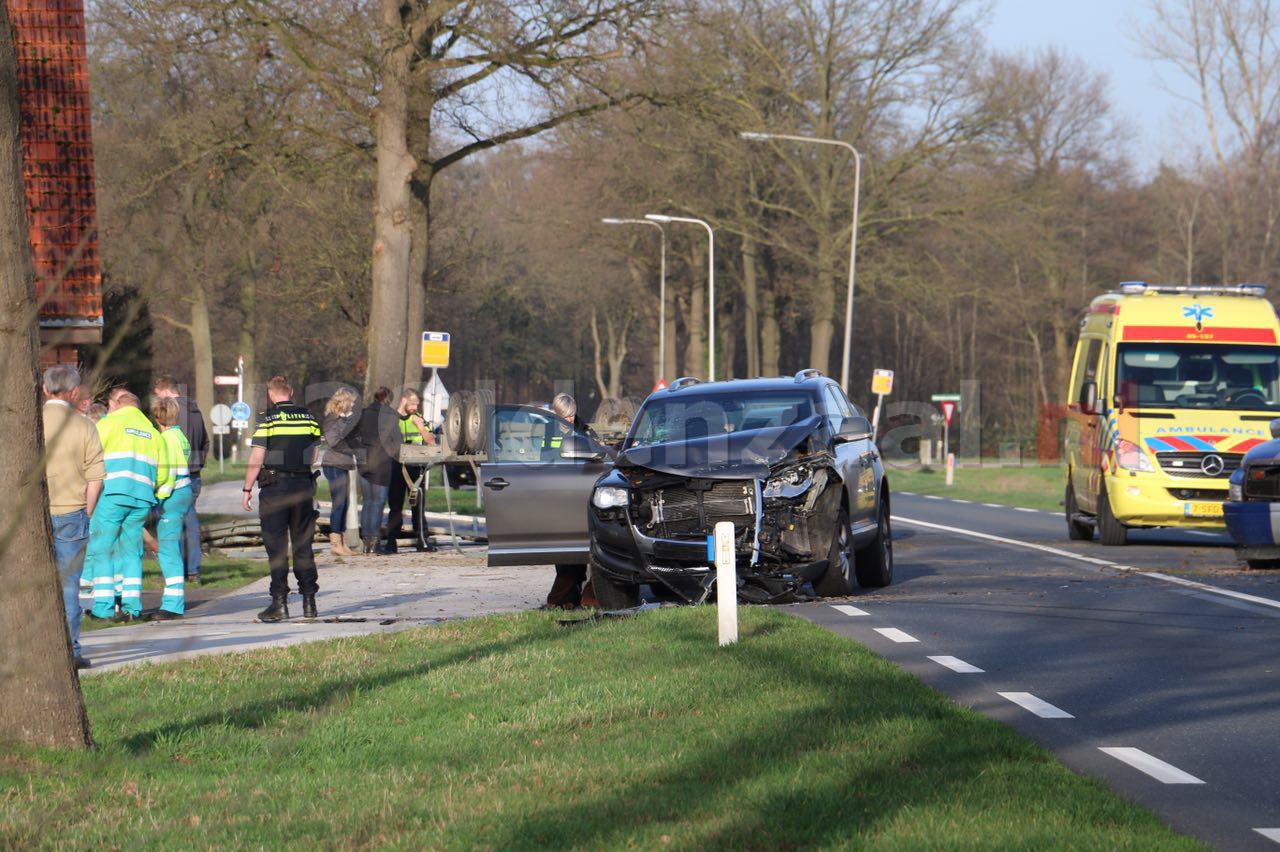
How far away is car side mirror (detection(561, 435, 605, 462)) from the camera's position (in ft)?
45.6

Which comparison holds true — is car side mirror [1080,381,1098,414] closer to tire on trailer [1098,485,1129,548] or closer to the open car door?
tire on trailer [1098,485,1129,548]

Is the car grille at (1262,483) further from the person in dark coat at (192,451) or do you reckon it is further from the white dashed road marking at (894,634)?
the person in dark coat at (192,451)

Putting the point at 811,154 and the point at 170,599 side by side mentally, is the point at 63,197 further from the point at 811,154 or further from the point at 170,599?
the point at 811,154

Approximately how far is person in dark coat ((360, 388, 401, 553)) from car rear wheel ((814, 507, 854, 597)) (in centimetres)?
712

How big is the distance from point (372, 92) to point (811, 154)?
2224 cm

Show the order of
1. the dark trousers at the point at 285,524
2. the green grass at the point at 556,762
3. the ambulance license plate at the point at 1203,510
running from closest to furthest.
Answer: the green grass at the point at 556,762
the dark trousers at the point at 285,524
the ambulance license plate at the point at 1203,510

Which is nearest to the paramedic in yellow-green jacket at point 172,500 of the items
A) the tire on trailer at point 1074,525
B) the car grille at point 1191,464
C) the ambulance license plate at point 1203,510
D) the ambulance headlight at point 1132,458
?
the ambulance headlight at point 1132,458

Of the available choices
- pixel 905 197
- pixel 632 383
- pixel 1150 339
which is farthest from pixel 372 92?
pixel 632 383

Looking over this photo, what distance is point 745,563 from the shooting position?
12.5m

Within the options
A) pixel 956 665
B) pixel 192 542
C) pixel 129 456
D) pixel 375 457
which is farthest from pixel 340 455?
pixel 956 665

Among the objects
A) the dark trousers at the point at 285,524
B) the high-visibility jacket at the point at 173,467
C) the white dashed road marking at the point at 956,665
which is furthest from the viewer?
the high-visibility jacket at the point at 173,467

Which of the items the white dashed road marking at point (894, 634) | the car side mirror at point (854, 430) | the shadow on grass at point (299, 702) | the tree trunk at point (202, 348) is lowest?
the white dashed road marking at point (894, 634)

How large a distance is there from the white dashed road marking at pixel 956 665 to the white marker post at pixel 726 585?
1185 mm

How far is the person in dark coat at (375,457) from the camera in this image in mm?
18953
